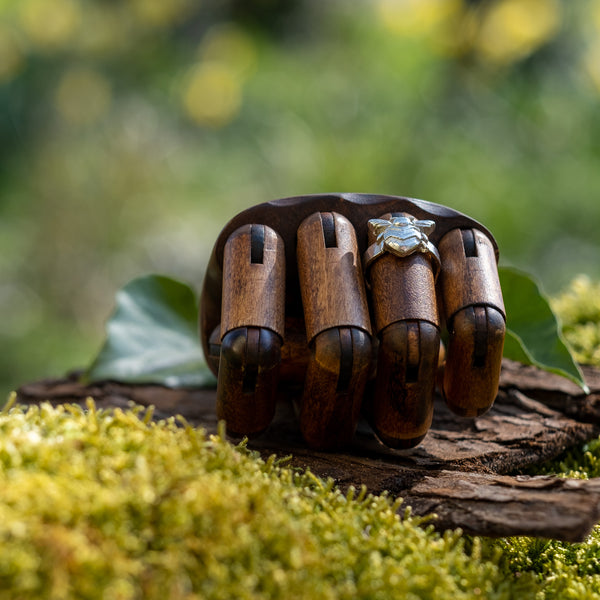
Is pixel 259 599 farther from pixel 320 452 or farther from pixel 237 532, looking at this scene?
pixel 320 452

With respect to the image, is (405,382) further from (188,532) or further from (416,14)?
(416,14)

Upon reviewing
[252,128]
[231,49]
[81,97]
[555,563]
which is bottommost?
[555,563]

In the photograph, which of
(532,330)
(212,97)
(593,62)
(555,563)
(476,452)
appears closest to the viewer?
(555,563)

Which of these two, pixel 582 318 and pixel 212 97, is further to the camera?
pixel 212 97

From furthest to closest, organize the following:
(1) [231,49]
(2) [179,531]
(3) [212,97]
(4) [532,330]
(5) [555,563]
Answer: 1. (1) [231,49]
2. (3) [212,97]
3. (4) [532,330]
4. (5) [555,563]
5. (2) [179,531]

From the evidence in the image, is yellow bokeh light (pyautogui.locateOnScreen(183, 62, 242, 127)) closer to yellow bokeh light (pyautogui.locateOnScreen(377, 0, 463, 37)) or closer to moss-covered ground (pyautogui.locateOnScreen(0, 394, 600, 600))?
yellow bokeh light (pyautogui.locateOnScreen(377, 0, 463, 37))

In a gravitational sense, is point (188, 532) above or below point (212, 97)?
below

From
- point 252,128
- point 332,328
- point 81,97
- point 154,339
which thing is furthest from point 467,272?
point 81,97

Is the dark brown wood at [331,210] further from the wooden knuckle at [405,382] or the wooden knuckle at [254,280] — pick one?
the wooden knuckle at [405,382]
